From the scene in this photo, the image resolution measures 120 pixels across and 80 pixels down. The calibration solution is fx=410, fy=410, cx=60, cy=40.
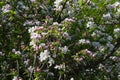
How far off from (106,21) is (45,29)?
155 centimetres

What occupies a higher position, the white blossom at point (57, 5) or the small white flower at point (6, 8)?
the small white flower at point (6, 8)

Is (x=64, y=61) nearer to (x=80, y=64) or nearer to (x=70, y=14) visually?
(x=80, y=64)

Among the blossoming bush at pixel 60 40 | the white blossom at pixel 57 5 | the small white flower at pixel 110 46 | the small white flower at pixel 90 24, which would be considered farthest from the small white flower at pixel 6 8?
the small white flower at pixel 110 46

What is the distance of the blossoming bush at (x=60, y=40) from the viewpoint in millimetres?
5613

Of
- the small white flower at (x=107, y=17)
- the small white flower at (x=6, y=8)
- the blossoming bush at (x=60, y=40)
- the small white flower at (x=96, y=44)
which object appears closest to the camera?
the blossoming bush at (x=60, y=40)

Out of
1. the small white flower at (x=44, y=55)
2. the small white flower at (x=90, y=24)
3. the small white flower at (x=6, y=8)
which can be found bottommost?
the small white flower at (x=44, y=55)

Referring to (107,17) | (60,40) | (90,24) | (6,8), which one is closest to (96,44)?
(90,24)

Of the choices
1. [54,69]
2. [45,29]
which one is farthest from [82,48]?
[45,29]

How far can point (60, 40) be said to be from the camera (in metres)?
5.56

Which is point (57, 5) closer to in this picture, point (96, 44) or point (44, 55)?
point (96, 44)

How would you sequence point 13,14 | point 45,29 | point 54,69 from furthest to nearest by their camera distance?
point 13,14
point 54,69
point 45,29

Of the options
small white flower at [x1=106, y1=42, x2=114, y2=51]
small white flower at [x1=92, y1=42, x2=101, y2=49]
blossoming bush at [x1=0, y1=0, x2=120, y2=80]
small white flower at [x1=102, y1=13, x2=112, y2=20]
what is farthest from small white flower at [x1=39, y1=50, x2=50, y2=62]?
small white flower at [x1=102, y1=13, x2=112, y2=20]

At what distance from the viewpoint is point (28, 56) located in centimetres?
629

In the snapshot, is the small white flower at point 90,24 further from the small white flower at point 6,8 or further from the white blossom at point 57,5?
the small white flower at point 6,8
